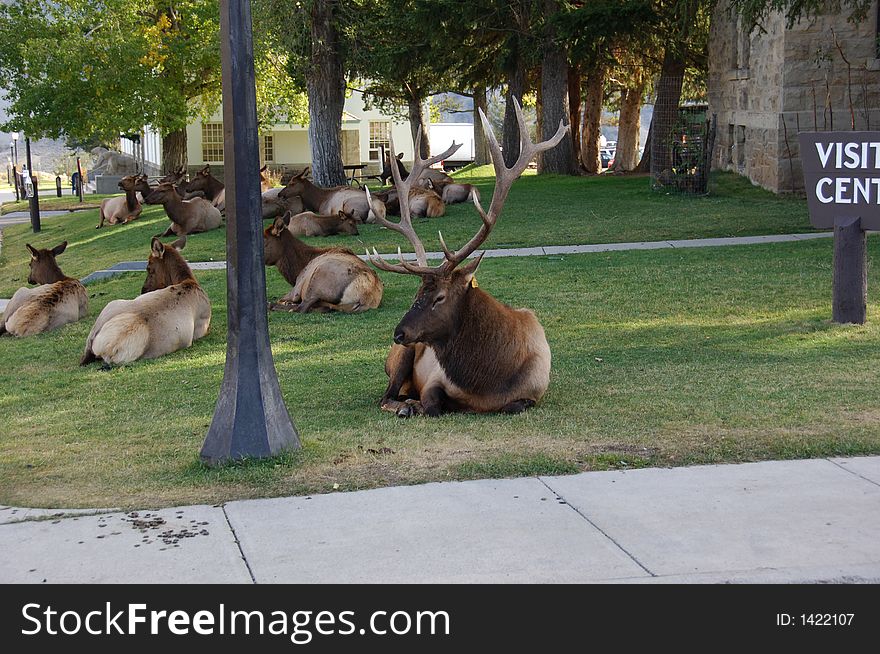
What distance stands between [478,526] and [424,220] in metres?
17.6

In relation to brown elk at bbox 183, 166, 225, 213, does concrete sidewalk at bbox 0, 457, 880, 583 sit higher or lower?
lower

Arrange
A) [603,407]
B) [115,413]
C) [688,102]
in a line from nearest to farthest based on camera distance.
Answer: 1. [603,407]
2. [115,413]
3. [688,102]

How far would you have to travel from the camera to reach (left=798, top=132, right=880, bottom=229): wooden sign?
10.8 meters

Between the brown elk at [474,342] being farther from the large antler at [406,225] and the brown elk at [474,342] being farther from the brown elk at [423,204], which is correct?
the brown elk at [423,204]

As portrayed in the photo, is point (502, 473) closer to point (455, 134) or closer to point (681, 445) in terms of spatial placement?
point (681, 445)

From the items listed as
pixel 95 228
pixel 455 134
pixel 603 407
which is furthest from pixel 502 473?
pixel 455 134

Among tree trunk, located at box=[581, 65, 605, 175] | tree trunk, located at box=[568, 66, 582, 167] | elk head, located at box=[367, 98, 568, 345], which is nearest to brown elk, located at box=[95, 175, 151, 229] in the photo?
tree trunk, located at box=[568, 66, 582, 167]

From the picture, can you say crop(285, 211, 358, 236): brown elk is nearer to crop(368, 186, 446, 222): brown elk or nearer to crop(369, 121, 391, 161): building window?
crop(368, 186, 446, 222): brown elk

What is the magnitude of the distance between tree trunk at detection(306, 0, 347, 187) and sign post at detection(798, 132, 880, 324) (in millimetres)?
18273

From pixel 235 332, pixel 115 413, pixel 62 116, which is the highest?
pixel 62 116

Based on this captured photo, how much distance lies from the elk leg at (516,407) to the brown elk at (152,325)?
466 cm

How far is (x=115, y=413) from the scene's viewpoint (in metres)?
9.16

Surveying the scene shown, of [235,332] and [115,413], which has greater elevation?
[235,332]

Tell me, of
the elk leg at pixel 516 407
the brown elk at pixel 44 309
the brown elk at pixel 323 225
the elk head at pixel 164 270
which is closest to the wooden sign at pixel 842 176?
the elk leg at pixel 516 407
